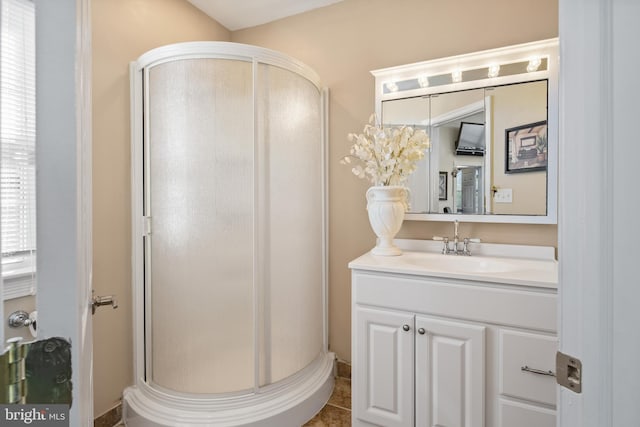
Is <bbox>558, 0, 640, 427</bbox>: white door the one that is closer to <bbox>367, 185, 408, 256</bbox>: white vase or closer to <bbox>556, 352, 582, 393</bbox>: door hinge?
<bbox>556, 352, 582, 393</bbox>: door hinge

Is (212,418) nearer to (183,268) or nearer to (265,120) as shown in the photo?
(183,268)

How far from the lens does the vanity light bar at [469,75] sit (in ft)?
5.86

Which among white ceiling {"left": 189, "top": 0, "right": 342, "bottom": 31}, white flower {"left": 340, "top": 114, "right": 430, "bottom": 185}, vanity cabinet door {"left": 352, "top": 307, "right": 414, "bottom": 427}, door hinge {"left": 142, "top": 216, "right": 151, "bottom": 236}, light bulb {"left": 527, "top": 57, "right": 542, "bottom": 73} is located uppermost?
white ceiling {"left": 189, "top": 0, "right": 342, "bottom": 31}

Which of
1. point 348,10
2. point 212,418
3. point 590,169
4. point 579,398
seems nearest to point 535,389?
point 579,398

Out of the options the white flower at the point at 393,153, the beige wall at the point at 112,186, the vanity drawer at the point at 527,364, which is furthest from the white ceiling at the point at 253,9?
the vanity drawer at the point at 527,364

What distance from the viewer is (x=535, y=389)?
1.31 metres

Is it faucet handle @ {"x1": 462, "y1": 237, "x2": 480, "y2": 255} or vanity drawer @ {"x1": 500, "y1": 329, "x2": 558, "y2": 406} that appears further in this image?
faucet handle @ {"x1": 462, "y1": 237, "x2": 480, "y2": 255}

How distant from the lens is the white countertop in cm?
141

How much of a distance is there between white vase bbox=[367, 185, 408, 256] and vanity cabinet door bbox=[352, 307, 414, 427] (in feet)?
1.32

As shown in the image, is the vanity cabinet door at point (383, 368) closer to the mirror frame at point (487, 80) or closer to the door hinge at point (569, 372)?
the mirror frame at point (487, 80)

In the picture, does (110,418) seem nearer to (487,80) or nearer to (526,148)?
(526,148)

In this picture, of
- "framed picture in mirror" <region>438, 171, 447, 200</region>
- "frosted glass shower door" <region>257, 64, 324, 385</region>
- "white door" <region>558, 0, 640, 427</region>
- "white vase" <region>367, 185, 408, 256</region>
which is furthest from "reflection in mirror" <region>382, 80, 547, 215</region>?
"white door" <region>558, 0, 640, 427</region>

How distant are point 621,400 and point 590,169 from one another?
339 mm

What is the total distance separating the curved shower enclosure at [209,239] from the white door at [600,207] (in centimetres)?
142
